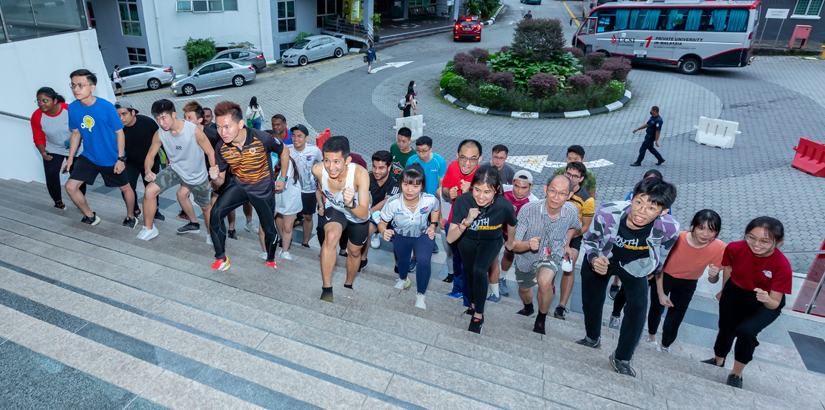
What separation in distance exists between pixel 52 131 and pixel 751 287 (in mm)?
8157

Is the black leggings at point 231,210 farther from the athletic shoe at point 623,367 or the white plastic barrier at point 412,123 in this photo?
the white plastic barrier at point 412,123

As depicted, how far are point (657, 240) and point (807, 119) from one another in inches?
571

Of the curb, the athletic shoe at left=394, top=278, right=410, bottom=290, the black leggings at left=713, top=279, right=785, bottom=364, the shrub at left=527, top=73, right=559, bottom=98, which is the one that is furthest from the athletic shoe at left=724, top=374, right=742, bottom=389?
the shrub at left=527, top=73, right=559, bottom=98

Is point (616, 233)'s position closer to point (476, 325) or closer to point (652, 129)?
point (476, 325)

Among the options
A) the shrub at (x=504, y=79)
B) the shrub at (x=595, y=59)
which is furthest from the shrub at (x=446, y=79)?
the shrub at (x=595, y=59)

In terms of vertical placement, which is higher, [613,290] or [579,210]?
[579,210]

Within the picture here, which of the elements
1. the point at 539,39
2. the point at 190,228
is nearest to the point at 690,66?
the point at 539,39

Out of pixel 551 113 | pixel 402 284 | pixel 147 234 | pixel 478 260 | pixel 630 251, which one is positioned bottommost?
pixel 551 113

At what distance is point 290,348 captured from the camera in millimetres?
3418

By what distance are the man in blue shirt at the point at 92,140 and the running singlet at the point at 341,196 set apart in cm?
292

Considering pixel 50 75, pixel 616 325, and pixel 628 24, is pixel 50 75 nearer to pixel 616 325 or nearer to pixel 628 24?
pixel 616 325

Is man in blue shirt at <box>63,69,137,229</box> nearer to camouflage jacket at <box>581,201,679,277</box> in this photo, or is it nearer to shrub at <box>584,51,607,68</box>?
camouflage jacket at <box>581,201,679,277</box>

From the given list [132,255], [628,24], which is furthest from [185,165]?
[628,24]

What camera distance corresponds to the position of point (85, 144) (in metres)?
5.80
